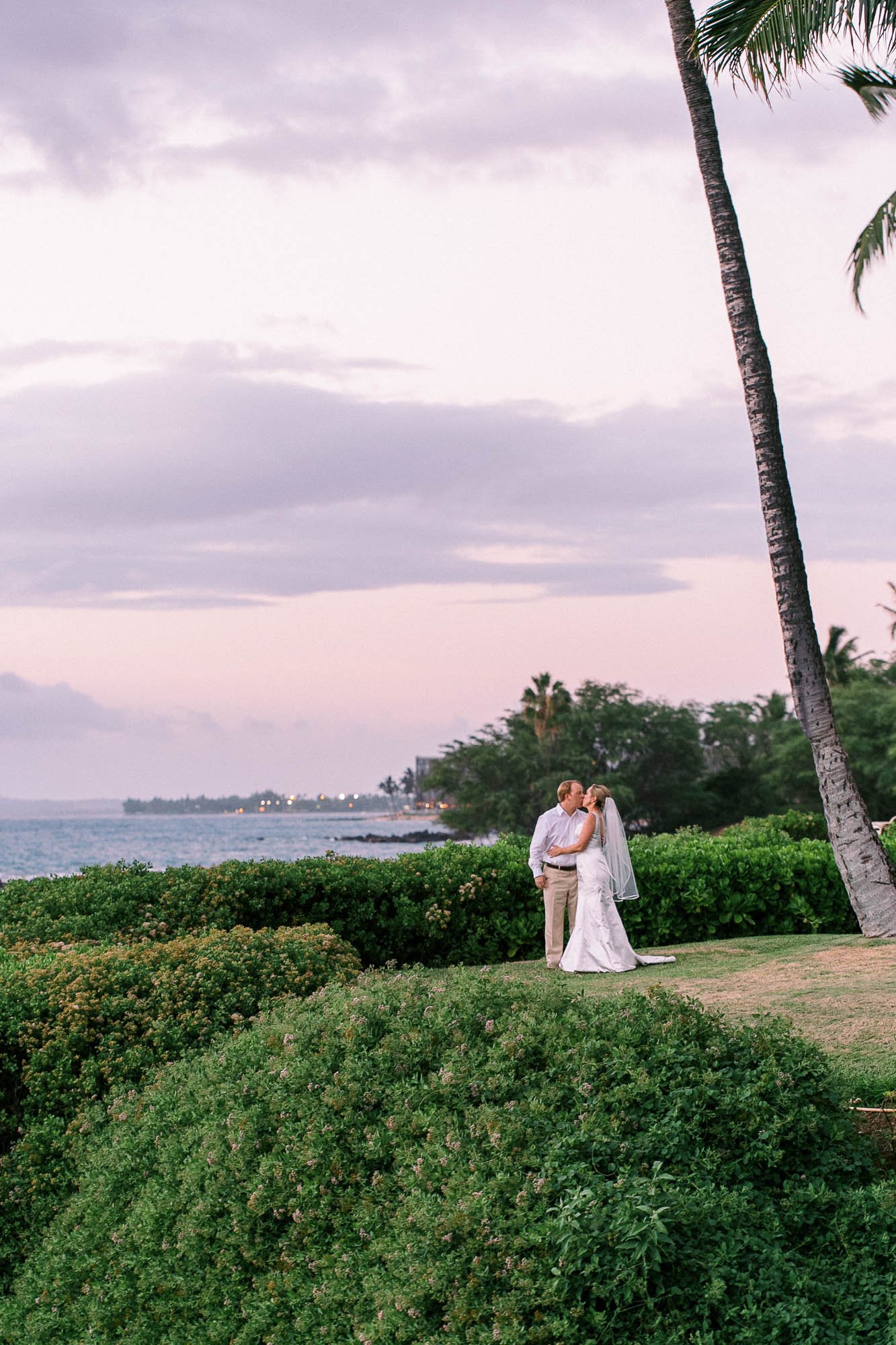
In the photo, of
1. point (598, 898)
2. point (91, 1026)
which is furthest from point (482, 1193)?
point (598, 898)

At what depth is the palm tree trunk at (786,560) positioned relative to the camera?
1134 centimetres

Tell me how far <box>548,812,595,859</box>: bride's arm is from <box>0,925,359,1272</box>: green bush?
4.59 meters

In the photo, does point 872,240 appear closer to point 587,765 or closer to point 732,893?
point 732,893

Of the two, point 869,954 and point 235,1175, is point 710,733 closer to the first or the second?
point 869,954

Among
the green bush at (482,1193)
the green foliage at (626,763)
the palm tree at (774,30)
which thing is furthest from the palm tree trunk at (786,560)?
the green foliage at (626,763)

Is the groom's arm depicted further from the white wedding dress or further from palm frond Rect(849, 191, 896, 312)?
palm frond Rect(849, 191, 896, 312)

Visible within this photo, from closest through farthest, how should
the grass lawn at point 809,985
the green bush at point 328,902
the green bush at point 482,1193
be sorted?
1. the green bush at point 482,1193
2. the grass lawn at point 809,985
3. the green bush at point 328,902

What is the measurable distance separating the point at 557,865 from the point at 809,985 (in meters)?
2.99

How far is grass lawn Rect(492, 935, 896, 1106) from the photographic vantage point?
6.16 m

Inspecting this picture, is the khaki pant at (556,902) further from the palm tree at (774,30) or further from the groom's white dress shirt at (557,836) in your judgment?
the palm tree at (774,30)

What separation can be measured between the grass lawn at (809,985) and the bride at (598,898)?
0.95 feet

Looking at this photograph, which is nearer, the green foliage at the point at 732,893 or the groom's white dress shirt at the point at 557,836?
the groom's white dress shirt at the point at 557,836

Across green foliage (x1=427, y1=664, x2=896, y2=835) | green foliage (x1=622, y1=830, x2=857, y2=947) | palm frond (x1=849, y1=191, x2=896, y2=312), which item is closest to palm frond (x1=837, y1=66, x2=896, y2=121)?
palm frond (x1=849, y1=191, x2=896, y2=312)

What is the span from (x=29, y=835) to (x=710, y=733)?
128m
